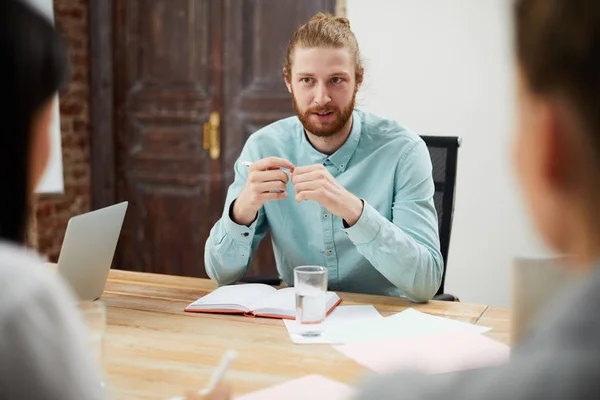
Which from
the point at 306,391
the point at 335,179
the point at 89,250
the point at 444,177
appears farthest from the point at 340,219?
the point at 306,391

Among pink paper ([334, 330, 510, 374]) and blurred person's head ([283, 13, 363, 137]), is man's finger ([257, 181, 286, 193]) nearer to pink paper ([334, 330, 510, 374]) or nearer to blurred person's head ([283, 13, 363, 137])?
blurred person's head ([283, 13, 363, 137])

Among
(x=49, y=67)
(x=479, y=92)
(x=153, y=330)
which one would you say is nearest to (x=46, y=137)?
(x=49, y=67)


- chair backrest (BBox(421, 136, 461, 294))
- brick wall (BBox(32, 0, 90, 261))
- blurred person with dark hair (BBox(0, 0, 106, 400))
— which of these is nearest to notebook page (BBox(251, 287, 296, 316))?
chair backrest (BBox(421, 136, 461, 294))

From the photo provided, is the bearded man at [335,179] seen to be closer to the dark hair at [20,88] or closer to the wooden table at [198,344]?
the wooden table at [198,344]

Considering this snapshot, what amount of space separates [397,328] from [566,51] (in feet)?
3.70

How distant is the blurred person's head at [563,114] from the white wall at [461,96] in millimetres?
2842

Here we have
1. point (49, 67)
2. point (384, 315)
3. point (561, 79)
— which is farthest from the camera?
point (384, 315)

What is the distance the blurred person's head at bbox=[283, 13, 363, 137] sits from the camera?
2072 mm

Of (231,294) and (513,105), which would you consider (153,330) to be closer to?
(231,294)

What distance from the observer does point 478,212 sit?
11.0 ft

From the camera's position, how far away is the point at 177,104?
12.8ft

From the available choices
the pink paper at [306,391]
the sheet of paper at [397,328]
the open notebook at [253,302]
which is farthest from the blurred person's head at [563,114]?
the open notebook at [253,302]

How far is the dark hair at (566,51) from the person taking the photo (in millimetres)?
421

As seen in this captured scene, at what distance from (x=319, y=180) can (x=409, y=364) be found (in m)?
1.27
